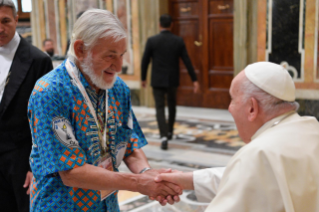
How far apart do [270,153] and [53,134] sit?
0.90m

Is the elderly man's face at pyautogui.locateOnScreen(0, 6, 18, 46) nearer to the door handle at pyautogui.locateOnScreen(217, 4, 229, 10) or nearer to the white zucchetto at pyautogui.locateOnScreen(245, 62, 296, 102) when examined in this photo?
the white zucchetto at pyautogui.locateOnScreen(245, 62, 296, 102)

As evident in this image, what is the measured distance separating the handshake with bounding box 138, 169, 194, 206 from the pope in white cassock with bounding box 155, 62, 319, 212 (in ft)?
1.72

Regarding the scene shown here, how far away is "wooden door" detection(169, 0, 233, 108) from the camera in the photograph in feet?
28.6

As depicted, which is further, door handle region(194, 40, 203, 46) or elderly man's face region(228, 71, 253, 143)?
door handle region(194, 40, 203, 46)

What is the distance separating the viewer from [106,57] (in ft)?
6.45

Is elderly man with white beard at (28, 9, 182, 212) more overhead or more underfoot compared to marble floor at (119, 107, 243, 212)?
more overhead

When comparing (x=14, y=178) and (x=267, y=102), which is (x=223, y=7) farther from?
(x=267, y=102)

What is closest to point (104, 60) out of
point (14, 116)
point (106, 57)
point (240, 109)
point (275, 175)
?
point (106, 57)

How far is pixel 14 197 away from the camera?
2.49 meters

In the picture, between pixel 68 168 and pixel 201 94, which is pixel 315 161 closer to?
pixel 68 168

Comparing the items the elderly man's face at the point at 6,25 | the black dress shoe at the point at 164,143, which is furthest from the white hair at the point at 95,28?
the black dress shoe at the point at 164,143

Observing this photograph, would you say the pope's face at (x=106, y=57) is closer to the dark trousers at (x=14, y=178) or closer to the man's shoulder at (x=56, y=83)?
the man's shoulder at (x=56, y=83)

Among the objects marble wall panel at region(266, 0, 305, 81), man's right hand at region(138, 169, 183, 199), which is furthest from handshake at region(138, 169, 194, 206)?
marble wall panel at region(266, 0, 305, 81)

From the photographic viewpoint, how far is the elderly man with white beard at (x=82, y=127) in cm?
181
